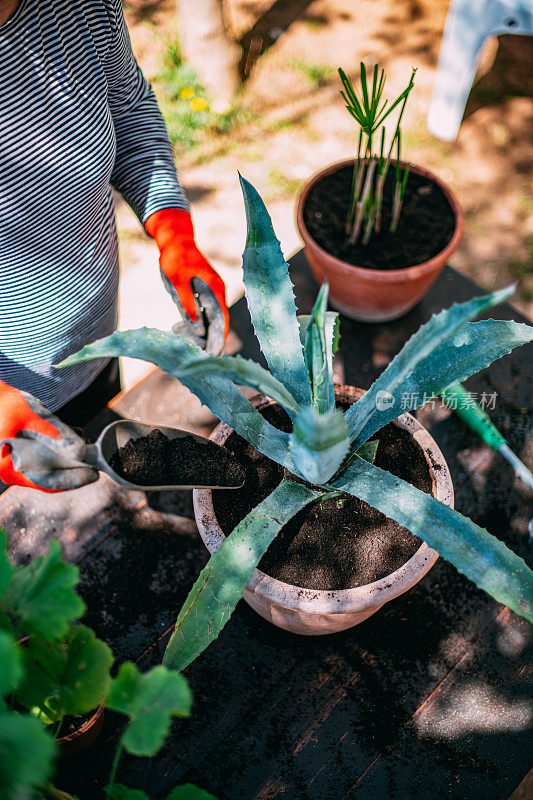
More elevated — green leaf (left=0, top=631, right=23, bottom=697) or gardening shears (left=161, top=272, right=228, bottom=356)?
green leaf (left=0, top=631, right=23, bottom=697)

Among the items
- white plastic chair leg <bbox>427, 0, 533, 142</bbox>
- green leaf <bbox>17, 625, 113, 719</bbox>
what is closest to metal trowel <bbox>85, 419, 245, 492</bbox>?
green leaf <bbox>17, 625, 113, 719</bbox>

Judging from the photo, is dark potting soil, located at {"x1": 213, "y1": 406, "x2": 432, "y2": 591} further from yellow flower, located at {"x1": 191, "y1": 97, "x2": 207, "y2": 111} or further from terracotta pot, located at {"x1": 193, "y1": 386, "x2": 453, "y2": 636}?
yellow flower, located at {"x1": 191, "y1": 97, "x2": 207, "y2": 111}

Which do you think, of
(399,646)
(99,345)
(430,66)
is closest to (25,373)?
(99,345)

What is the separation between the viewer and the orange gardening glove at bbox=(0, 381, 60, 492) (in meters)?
0.91

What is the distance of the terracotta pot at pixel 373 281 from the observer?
1.09 metres

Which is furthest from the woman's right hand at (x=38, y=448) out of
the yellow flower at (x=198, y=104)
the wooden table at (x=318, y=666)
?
the yellow flower at (x=198, y=104)

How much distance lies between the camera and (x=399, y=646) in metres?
0.87

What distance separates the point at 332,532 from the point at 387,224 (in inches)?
28.6

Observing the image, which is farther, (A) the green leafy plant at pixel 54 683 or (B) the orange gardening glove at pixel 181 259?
(B) the orange gardening glove at pixel 181 259

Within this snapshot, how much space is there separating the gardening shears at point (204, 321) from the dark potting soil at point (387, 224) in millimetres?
291

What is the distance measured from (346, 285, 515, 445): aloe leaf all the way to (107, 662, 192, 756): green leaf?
→ 35cm

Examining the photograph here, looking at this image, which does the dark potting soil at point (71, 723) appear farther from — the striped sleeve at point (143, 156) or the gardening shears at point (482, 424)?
the striped sleeve at point (143, 156)

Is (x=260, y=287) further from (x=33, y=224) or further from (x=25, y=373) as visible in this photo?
(x=25, y=373)

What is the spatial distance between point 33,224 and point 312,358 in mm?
533
